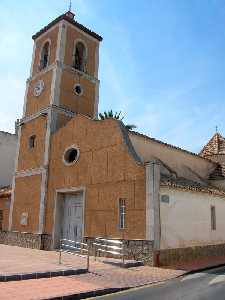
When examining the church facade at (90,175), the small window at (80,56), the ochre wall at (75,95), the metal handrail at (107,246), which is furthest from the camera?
the small window at (80,56)

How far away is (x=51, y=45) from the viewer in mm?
23781

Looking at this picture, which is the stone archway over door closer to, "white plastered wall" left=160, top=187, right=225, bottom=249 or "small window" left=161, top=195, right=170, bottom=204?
"white plastered wall" left=160, top=187, right=225, bottom=249

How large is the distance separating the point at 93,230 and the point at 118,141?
4.48m

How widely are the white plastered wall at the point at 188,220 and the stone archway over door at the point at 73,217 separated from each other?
521 centimetres

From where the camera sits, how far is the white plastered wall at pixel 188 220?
49.4ft

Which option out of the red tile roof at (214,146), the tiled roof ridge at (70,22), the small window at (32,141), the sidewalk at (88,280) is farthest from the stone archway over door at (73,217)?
the red tile roof at (214,146)

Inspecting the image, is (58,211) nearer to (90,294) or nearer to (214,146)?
(90,294)

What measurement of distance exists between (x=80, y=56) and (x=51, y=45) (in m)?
2.12

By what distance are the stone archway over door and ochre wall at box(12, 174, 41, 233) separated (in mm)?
1986

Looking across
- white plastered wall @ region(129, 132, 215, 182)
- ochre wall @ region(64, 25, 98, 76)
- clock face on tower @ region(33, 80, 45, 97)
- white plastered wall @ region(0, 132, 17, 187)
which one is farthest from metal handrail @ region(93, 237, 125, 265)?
white plastered wall @ region(0, 132, 17, 187)

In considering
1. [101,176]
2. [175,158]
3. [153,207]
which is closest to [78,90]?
[175,158]

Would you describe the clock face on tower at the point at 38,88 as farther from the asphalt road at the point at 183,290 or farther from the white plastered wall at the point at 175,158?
the asphalt road at the point at 183,290

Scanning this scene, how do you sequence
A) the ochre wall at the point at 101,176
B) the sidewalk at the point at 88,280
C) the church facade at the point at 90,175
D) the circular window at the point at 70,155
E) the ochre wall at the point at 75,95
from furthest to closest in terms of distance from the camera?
1. the ochre wall at the point at 75,95
2. the circular window at the point at 70,155
3. the ochre wall at the point at 101,176
4. the church facade at the point at 90,175
5. the sidewalk at the point at 88,280

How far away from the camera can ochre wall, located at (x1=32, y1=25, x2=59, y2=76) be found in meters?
23.3
